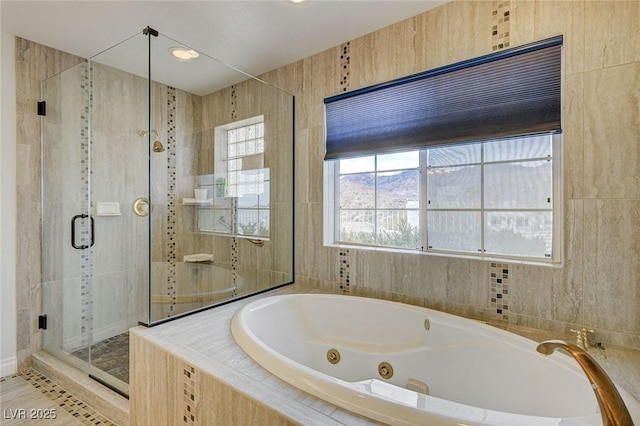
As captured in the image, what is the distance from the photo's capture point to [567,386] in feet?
3.86

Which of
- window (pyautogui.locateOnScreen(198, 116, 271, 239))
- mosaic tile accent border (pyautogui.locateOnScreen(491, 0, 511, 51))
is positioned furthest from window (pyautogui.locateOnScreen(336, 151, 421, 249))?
mosaic tile accent border (pyautogui.locateOnScreen(491, 0, 511, 51))

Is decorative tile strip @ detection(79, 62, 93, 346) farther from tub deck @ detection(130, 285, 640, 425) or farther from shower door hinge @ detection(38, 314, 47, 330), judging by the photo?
tub deck @ detection(130, 285, 640, 425)

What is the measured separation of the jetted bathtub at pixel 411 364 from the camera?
3.01ft

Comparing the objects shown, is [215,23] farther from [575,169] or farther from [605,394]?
[605,394]

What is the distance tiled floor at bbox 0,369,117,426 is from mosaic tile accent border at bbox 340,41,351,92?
2.57m

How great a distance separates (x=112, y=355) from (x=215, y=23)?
2.41m

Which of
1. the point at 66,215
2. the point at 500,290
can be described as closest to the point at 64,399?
the point at 66,215

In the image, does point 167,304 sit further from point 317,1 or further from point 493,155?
point 493,155

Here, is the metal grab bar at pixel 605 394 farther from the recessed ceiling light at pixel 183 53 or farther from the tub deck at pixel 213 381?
the recessed ceiling light at pixel 183 53

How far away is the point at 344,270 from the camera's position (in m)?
2.25

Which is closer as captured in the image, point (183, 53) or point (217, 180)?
point (183, 53)

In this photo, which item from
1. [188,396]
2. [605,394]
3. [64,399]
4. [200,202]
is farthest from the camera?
[200,202]

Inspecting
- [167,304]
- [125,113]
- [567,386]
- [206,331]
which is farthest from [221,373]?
[125,113]

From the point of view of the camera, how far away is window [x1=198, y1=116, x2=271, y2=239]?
7.66 ft
